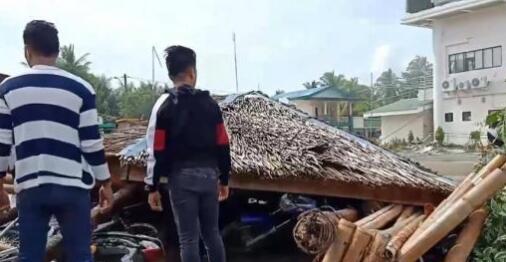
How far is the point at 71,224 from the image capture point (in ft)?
10.3

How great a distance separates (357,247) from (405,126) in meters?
36.0

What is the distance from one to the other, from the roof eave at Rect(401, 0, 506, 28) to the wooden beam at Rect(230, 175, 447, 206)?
88.8 ft

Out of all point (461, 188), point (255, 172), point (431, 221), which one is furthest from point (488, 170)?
point (255, 172)

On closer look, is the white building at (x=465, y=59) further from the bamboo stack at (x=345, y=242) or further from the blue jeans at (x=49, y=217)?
the blue jeans at (x=49, y=217)

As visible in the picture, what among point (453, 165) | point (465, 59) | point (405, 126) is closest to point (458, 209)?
point (453, 165)

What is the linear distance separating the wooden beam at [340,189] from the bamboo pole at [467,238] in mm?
1000

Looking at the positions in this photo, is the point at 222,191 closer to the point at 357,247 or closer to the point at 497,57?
the point at 357,247

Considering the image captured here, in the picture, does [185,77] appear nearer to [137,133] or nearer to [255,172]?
[255,172]

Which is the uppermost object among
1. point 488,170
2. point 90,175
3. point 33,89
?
point 33,89

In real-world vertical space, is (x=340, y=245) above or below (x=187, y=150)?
below

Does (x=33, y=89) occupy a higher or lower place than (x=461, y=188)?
higher

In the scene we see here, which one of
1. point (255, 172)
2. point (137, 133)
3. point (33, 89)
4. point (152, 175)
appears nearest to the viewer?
point (33, 89)

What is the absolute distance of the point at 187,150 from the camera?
3.85m

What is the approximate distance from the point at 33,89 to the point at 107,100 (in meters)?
35.7
